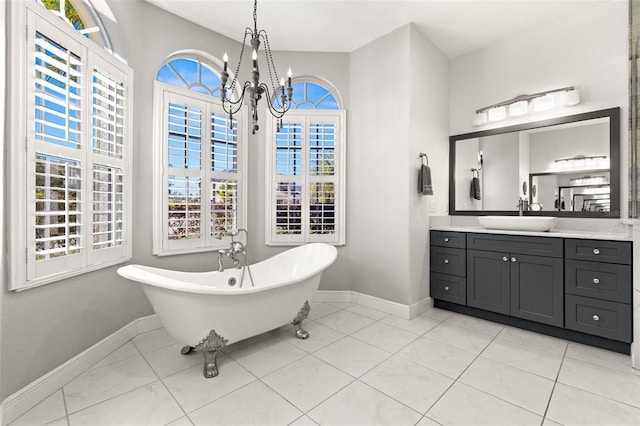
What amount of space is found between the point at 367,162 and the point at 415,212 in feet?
2.57

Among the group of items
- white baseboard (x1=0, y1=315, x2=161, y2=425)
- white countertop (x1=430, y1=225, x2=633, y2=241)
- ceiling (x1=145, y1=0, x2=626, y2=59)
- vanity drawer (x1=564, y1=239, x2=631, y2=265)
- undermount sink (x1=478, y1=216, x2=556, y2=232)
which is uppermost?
ceiling (x1=145, y1=0, x2=626, y2=59)

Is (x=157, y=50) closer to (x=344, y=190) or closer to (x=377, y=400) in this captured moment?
(x=344, y=190)

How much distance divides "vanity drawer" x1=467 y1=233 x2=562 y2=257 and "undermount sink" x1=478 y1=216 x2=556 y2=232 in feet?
0.29

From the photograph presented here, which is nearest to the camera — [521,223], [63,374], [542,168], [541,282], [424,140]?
[63,374]

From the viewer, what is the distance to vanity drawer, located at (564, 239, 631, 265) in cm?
222

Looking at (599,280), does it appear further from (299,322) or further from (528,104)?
(299,322)

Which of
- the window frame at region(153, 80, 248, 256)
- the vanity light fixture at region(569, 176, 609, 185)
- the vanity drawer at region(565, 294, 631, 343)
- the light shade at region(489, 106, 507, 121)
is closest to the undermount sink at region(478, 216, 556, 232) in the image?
the vanity light fixture at region(569, 176, 609, 185)

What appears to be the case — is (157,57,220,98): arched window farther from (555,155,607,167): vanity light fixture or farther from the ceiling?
(555,155,607,167): vanity light fixture

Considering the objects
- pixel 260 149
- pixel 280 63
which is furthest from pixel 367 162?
pixel 280 63

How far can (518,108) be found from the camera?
3107 millimetres

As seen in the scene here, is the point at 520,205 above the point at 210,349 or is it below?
above

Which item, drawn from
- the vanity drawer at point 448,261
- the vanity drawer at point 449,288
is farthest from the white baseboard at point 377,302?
the vanity drawer at point 448,261

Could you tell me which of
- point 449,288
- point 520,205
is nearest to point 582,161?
point 520,205

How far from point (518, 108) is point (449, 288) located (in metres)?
2.01
